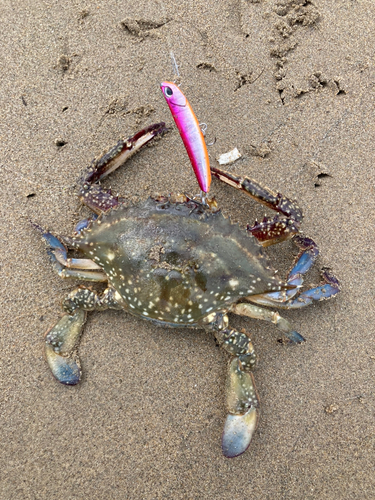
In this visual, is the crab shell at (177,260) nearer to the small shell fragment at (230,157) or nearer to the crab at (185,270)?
the crab at (185,270)

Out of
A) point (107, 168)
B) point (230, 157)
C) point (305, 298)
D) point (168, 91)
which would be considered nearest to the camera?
point (168, 91)

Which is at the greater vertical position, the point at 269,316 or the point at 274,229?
the point at 274,229

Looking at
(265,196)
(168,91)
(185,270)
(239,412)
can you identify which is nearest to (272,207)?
(265,196)

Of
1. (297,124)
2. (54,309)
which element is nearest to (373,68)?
(297,124)

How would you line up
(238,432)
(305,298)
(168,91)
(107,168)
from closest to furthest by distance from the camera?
1. (168,91)
2. (238,432)
3. (305,298)
4. (107,168)

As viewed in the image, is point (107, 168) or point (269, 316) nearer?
point (269, 316)

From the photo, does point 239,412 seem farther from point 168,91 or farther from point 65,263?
point 168,91

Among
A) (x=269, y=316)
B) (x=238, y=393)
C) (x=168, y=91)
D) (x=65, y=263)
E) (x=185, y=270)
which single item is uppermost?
(x=168, y=91)

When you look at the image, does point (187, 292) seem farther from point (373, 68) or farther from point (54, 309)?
point (373, 68)
